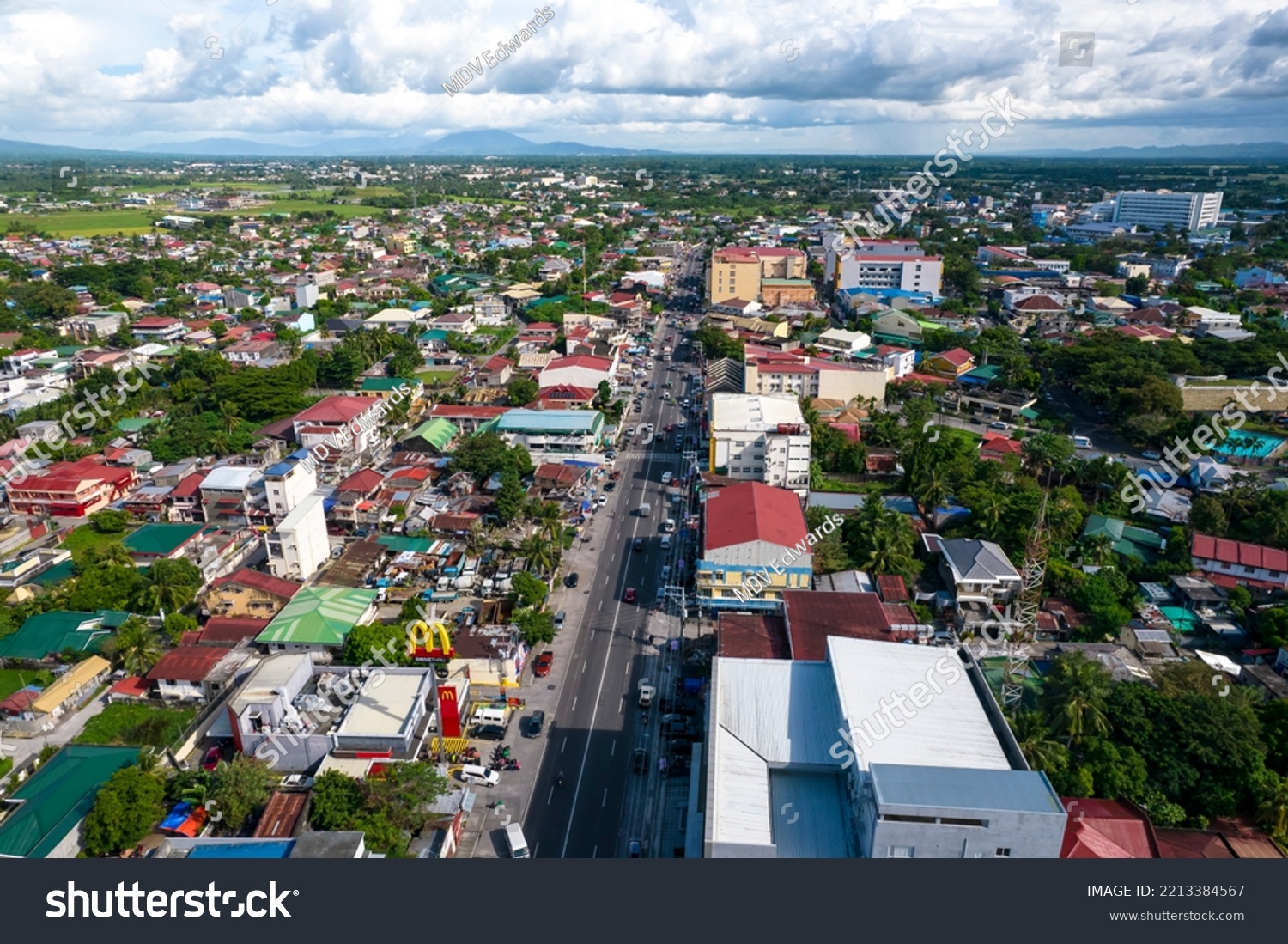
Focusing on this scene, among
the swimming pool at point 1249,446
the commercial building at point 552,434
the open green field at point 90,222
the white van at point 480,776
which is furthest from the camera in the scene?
the open green field at point 90,222

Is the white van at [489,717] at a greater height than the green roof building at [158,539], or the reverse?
the green roof building at [158,539]

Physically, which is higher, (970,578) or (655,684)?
(970,578)

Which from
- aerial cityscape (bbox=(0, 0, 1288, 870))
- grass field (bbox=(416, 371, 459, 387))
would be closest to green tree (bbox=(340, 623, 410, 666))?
aerial cityscape (bbox=(0, 0, 1288, 870))

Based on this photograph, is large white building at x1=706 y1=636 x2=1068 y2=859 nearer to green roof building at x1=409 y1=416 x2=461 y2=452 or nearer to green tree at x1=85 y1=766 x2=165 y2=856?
green tree at x1=85 y1=766 x2=165 y2=856

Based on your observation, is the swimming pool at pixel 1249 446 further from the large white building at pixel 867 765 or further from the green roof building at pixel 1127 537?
the large white building at pixel 867 765

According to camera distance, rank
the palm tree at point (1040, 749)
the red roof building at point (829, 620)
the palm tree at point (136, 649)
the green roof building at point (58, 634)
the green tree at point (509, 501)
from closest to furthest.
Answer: the palm tree at point (1040, 749)
the red roof building at point (829, 620)
the palm tree at point (136, 649)
the green roof building at point (58, 634)
the green tree at point (509, 501)

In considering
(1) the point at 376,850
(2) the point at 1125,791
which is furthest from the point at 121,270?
(2) the point at 1125,791

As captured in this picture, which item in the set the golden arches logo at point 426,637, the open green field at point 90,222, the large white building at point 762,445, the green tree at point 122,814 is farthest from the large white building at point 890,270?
the open green field at point 90,222

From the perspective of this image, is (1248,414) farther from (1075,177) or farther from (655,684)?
(1075,177)

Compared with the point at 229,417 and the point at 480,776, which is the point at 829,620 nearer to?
the point at 480,776
